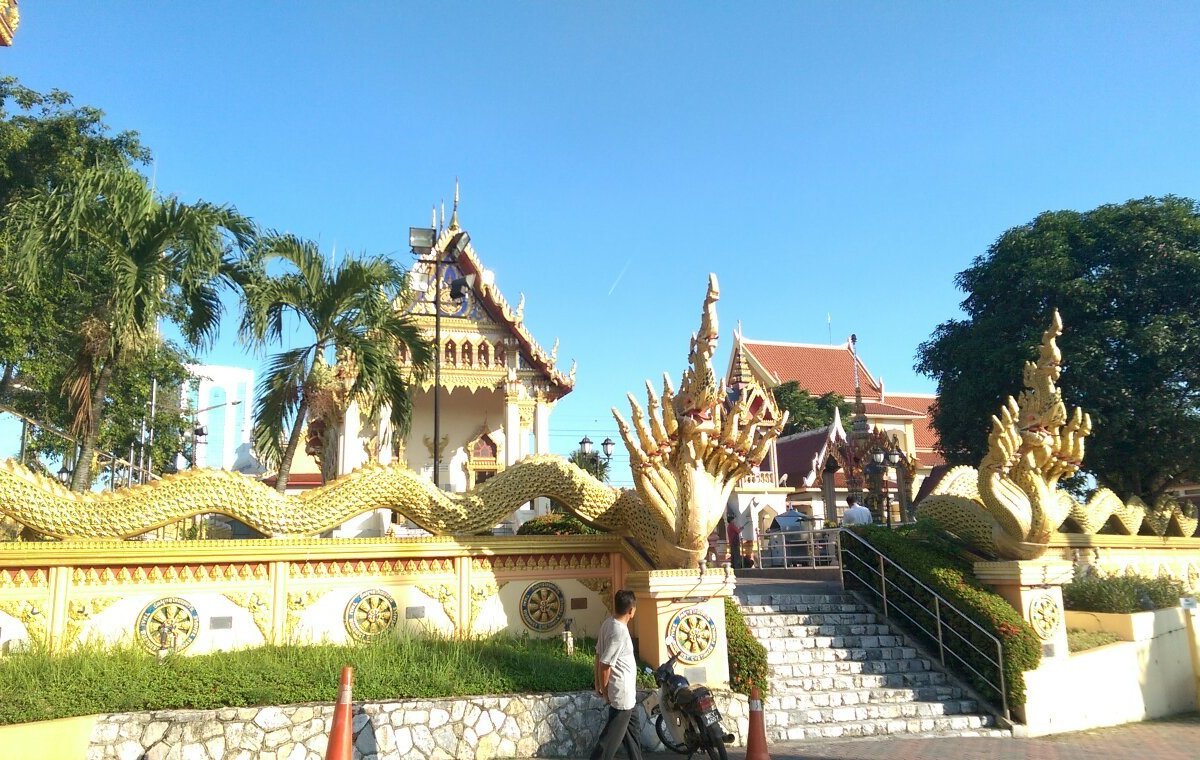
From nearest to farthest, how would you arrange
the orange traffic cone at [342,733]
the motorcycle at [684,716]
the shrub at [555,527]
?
the orange traffic cone at [342,733]
the motorcycle at [684,716]
the shrub at [555,527]

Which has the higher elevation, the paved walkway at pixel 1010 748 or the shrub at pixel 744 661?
the shrub at pixel 744 661

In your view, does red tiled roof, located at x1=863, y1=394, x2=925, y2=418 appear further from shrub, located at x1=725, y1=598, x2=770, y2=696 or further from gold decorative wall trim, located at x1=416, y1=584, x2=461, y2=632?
gold decorative wall trim, located at x1=416, y1=584, x2=461, y2=632

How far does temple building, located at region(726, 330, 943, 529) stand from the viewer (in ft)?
64.2

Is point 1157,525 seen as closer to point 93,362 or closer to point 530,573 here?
Answer: point 530,573

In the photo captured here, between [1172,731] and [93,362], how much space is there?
44.2ft

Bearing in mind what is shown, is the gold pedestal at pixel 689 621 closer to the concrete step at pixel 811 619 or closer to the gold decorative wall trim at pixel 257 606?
the concrete step at pixel 811 619

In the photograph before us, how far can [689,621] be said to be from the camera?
320 inches

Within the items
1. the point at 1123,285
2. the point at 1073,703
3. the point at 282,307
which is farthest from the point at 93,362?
the point at 1123,285

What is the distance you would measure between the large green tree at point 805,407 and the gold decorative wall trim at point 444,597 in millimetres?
30832

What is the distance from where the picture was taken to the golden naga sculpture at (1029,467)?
10148mm

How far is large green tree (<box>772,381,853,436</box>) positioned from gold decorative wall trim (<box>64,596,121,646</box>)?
108ft

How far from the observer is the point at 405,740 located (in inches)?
267

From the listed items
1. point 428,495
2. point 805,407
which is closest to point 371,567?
point 428,495

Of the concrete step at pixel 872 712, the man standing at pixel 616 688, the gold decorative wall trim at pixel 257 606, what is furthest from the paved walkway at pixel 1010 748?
the gold decorative wall trim at pixel 257 606
